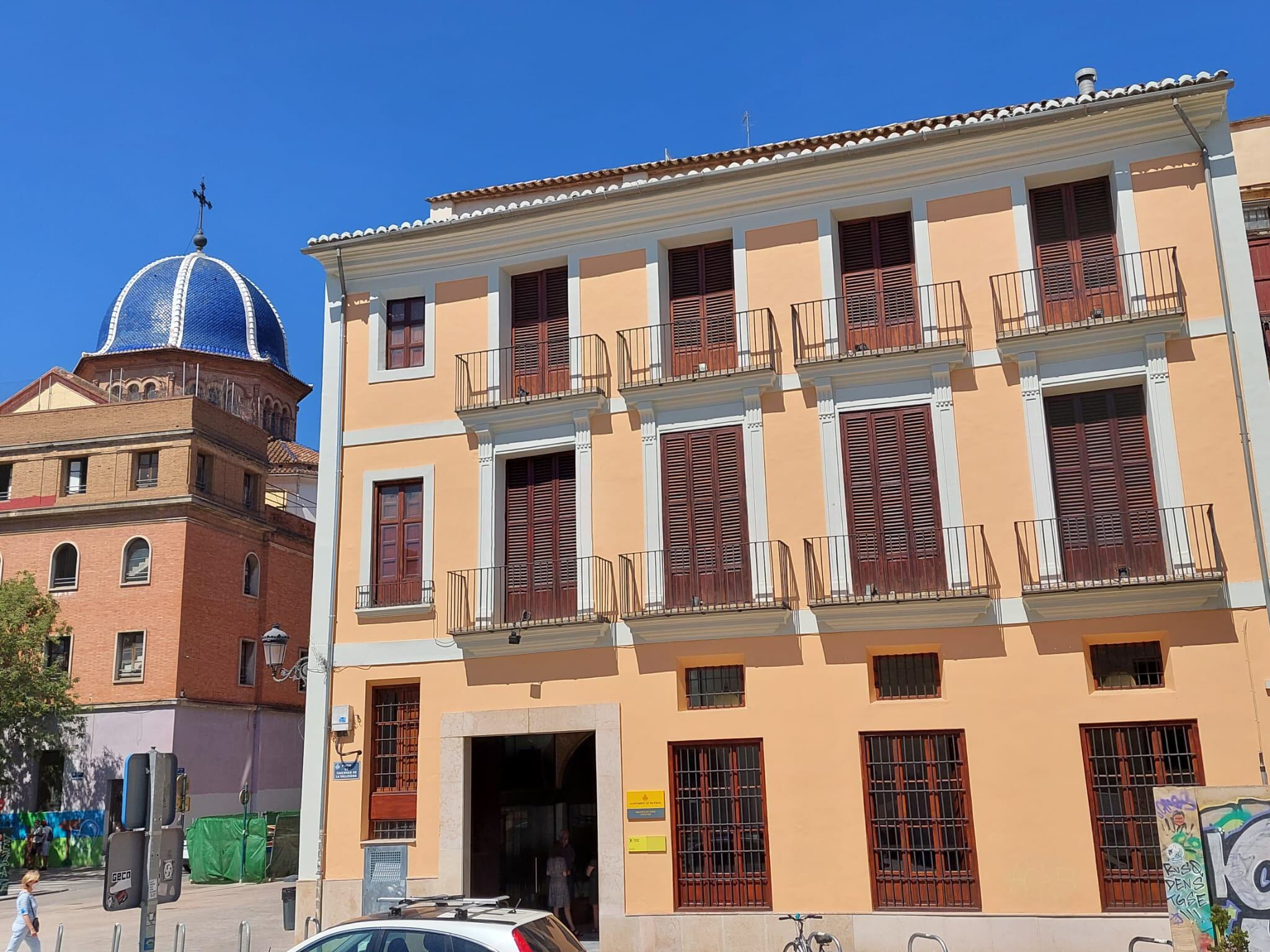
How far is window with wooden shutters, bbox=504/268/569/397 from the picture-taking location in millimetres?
19469

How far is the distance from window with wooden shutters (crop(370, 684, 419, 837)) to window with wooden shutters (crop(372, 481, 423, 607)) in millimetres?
1523

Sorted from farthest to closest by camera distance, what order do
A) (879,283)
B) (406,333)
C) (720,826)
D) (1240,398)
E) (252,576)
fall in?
(252,576), (406,333), (879,283), (720,826), (1240,398)

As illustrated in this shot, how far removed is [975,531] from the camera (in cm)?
1656

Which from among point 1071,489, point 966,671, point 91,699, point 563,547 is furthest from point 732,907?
point 91,699

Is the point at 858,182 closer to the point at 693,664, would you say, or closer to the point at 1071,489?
the point at 1071,489

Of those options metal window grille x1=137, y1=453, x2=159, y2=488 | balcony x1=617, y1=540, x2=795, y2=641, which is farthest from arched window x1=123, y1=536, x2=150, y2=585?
balcony x1=617, y1=540, x2=795, y2=641

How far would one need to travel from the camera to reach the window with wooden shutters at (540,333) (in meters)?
19.5

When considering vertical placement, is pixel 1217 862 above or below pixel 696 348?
below

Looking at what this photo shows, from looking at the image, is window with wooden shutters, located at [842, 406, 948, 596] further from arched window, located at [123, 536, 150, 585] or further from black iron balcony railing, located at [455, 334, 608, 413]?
arched window, located at [123, 536, 150, 585]

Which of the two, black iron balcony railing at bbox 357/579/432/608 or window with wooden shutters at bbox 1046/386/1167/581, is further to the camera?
black iron balcony railing at bbox 357/579/432/608

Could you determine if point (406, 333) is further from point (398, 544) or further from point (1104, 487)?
point (1104, 487)

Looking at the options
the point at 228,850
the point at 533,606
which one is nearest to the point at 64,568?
the point at 228,850

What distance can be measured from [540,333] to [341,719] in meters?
7.12

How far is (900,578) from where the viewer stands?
659 inches
